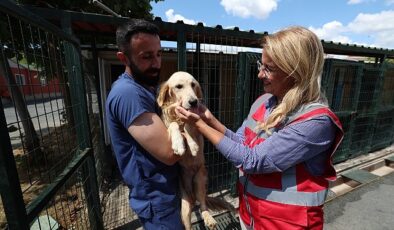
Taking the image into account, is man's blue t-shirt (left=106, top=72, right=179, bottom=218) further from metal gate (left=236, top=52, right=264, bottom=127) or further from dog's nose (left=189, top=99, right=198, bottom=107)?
metal gate (left=236, top=52, right=264, bottom=127)

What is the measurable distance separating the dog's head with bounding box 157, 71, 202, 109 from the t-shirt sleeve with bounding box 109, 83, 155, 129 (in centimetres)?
36

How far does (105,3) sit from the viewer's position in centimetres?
577

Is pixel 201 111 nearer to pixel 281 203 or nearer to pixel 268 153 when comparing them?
pixel 268 153

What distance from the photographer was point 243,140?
185cm

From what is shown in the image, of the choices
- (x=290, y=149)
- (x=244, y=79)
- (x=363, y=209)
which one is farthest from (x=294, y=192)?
(x=363, y=209)

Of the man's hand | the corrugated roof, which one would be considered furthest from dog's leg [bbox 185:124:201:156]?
the corrugated roof

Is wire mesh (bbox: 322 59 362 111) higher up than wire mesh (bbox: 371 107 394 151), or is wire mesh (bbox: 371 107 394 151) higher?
wire mesh (bbox: 322 59 362 111)

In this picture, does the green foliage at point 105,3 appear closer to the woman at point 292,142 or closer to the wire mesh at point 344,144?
the woman at point 292,142

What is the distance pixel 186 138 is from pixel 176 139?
8.3 inches

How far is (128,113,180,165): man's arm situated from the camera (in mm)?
1468

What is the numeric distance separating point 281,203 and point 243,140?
0.52m

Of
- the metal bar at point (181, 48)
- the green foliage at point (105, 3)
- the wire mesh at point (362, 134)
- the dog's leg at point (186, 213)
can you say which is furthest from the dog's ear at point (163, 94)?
the wire mesh at point (362, 134)

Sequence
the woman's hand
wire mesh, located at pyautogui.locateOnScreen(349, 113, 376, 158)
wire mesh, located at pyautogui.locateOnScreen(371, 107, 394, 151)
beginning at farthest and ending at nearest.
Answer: wire mesh, located at pyautogui.locateOnScreen(371, 107, 394, 151)
wire mesh, located at pyautogui.locateOnScreen(349, 113, 376, 158)
the woman's hand

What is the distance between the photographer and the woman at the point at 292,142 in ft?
4.47
